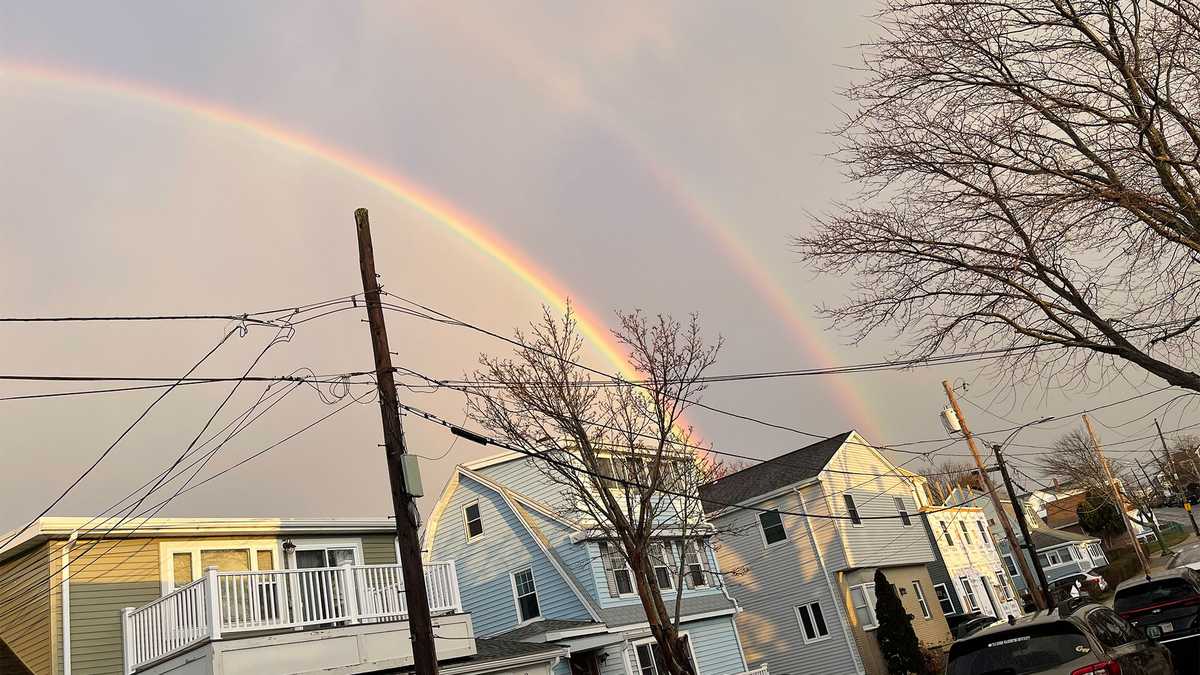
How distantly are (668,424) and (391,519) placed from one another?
8017 mm

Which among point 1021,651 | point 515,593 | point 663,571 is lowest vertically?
point 1021,651

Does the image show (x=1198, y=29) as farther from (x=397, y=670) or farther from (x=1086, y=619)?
(x=397, y=670)

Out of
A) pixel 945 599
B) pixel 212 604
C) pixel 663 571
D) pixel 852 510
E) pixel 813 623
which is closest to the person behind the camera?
pixel 212 604

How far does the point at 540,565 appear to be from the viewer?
2995cm

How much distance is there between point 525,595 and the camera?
99.2 feet

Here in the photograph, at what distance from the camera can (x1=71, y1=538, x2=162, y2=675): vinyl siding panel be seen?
18141mm

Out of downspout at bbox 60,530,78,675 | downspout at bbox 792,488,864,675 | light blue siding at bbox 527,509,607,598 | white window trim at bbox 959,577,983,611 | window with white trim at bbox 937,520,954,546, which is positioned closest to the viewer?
downspout at bbox 60,530,78,675

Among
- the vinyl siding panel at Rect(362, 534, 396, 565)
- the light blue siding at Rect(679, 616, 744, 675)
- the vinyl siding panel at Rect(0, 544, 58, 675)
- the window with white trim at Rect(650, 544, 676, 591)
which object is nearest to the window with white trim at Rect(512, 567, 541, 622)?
the window with white trim at Rect(650, 544, 676, 591)

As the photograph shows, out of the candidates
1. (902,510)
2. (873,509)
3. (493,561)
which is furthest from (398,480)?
(902,510)

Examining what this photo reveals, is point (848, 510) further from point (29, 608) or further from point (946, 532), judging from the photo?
point (29, 608)

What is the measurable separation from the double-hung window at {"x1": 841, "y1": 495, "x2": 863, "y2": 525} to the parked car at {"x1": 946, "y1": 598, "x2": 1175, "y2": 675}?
32101 millimetres

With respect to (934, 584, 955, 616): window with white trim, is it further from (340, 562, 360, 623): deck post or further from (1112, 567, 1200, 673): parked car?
(340, 562, 360, 623): deck post

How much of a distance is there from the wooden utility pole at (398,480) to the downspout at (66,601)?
9.33 meters

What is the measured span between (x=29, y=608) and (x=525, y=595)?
15.3 m
